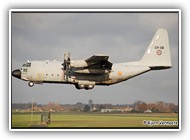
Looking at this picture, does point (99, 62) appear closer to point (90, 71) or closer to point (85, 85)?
point (90, 71)

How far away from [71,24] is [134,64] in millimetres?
978

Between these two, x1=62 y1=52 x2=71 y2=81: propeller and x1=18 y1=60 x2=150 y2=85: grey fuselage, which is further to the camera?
x1=18 y1=60 x2=150 y2=85: grey fuselage

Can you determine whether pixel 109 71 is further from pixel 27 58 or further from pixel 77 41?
pixel 27 58

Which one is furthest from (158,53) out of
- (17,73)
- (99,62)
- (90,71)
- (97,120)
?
(17,73)

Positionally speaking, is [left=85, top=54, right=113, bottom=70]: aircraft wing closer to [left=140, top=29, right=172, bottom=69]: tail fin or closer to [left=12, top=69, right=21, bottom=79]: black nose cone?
[left=140, top=29, right=172, bottom=69]: tail fin

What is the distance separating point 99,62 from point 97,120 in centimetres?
74

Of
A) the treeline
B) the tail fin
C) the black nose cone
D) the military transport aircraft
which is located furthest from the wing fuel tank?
the black nose cone

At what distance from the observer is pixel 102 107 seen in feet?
14.4

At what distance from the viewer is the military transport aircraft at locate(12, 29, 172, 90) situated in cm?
449

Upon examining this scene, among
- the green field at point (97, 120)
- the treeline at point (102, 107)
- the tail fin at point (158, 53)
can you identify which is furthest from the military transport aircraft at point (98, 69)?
the green field at point (97, 120)

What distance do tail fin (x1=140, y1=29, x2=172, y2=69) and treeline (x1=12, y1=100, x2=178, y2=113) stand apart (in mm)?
522

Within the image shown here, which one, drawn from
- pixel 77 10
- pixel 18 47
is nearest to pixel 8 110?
pixel 18 47

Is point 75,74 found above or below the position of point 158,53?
below

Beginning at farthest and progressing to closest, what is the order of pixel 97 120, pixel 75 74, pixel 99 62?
pixel 75 74 < pixel 99 62 < pixel 97 120
